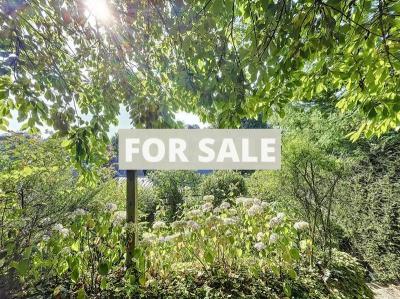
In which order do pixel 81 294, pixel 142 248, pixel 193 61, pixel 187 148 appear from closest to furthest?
pixel 193 61 → pixel 81 294 → pixel 142 248 → pixel 187 148

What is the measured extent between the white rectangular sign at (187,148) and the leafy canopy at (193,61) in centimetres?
56

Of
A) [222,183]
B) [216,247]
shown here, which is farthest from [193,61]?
[222,183]

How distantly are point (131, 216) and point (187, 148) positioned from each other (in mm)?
1102

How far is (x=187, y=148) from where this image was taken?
414cm

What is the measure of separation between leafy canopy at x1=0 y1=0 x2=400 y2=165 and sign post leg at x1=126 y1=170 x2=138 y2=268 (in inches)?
23.2

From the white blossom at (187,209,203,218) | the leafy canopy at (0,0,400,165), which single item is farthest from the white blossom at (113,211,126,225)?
the white blossom at (187,209,203,218)

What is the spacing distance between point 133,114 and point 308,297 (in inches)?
103

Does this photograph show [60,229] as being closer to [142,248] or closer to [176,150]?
[142,248]

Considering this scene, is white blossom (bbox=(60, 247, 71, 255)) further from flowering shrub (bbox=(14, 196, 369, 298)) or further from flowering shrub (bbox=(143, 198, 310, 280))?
flowering shrub (bbox=(143, 198, 310, 280))

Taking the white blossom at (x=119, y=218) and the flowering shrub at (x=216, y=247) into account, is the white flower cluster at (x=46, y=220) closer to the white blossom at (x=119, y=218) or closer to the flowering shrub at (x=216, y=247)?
the white blossom at (x=119, y=218)

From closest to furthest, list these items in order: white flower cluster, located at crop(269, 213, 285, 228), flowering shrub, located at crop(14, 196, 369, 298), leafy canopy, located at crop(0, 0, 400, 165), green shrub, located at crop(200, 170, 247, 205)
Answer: leafy canopy, located at crop(0, 0, 400, 165) < flowering shrub, located at crop(14, 196, 369, 298) < white flower cluster, located at crop(269, 213, 285, 228) < green shrub, located at crop(200, 170, 247, 205)

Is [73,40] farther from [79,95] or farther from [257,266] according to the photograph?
[257,266]

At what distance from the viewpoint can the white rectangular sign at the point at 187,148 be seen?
388 centimetres

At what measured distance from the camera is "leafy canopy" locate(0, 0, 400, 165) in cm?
206
